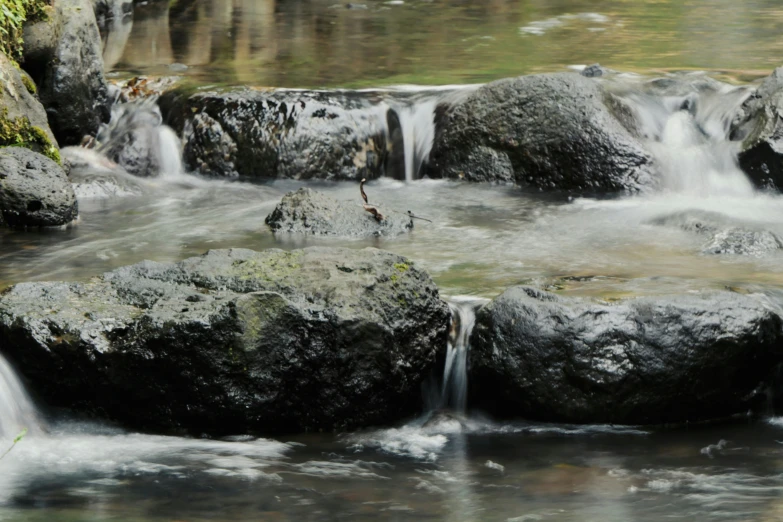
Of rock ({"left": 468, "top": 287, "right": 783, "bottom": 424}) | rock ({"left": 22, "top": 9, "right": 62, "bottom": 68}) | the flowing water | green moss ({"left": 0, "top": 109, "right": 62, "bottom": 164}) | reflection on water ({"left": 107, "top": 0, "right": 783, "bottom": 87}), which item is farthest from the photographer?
reflection on water ({"left": 107, "top": 0, "right": 783, "bottom": 87})

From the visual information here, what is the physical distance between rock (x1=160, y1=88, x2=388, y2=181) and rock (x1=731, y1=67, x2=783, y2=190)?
301cm

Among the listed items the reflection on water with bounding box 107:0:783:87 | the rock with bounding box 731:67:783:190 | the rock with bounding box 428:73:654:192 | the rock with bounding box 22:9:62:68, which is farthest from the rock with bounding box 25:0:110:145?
the rock with bounding box 731:67:783:190

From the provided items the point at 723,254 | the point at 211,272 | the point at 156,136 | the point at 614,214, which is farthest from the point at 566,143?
the point at 211,272

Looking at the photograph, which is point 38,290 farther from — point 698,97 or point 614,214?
point 698,97

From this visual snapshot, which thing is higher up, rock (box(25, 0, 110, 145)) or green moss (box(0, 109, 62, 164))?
rock (box(25, 0, 110, 145))


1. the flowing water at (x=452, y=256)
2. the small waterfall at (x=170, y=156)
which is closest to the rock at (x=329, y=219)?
the flowing water at (x=452, y=256)

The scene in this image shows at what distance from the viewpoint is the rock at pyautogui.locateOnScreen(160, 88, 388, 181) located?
28.9 ft

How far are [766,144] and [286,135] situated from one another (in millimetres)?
3906

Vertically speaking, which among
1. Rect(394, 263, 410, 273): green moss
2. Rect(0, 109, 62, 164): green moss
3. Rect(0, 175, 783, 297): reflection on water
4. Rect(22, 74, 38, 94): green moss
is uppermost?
Rect(22, 74, 38, 94): green moss

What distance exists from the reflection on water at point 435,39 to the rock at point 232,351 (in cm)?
534

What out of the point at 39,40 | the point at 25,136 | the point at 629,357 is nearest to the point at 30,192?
the point at 25,136

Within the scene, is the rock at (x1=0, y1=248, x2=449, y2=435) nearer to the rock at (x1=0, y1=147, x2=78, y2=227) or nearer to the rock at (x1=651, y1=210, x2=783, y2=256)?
the rock at (x1=651, y1=210, x2=783, y2=256)

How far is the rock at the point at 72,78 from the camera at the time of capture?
8.85 metres

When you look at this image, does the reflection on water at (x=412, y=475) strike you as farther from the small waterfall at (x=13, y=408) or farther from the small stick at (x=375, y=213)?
the small stick at (x=375, y=213)
